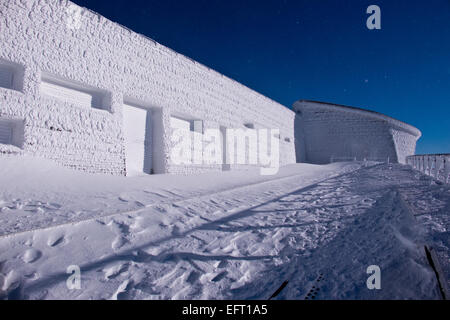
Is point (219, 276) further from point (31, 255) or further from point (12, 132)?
point (12, 132)

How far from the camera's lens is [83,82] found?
657cm

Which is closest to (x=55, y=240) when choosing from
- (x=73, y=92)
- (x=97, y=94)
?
(x=73, y=92)

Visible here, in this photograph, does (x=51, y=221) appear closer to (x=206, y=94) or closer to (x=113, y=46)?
(x=113, y=46)

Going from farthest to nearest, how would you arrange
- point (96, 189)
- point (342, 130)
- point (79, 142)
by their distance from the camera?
point (342, 130) → point (79, 142) → point (96, 189)

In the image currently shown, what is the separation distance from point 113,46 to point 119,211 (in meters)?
6.21

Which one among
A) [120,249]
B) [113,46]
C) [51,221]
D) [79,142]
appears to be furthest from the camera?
[113,46]

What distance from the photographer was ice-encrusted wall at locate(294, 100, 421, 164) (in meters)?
19.0

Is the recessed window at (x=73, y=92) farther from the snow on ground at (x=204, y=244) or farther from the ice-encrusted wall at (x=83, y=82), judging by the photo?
A: the snow on ground at (x=204, y=244)

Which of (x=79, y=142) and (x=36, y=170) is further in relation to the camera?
(x=79, y=142)

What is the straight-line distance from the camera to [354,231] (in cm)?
323

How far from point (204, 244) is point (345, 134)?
19697 millimetres

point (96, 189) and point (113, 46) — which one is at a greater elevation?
point (113, 46)

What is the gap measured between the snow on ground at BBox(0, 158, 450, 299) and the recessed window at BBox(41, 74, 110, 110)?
233 centimetres

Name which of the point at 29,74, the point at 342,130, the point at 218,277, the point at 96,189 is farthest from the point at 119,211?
the point at 342,130
